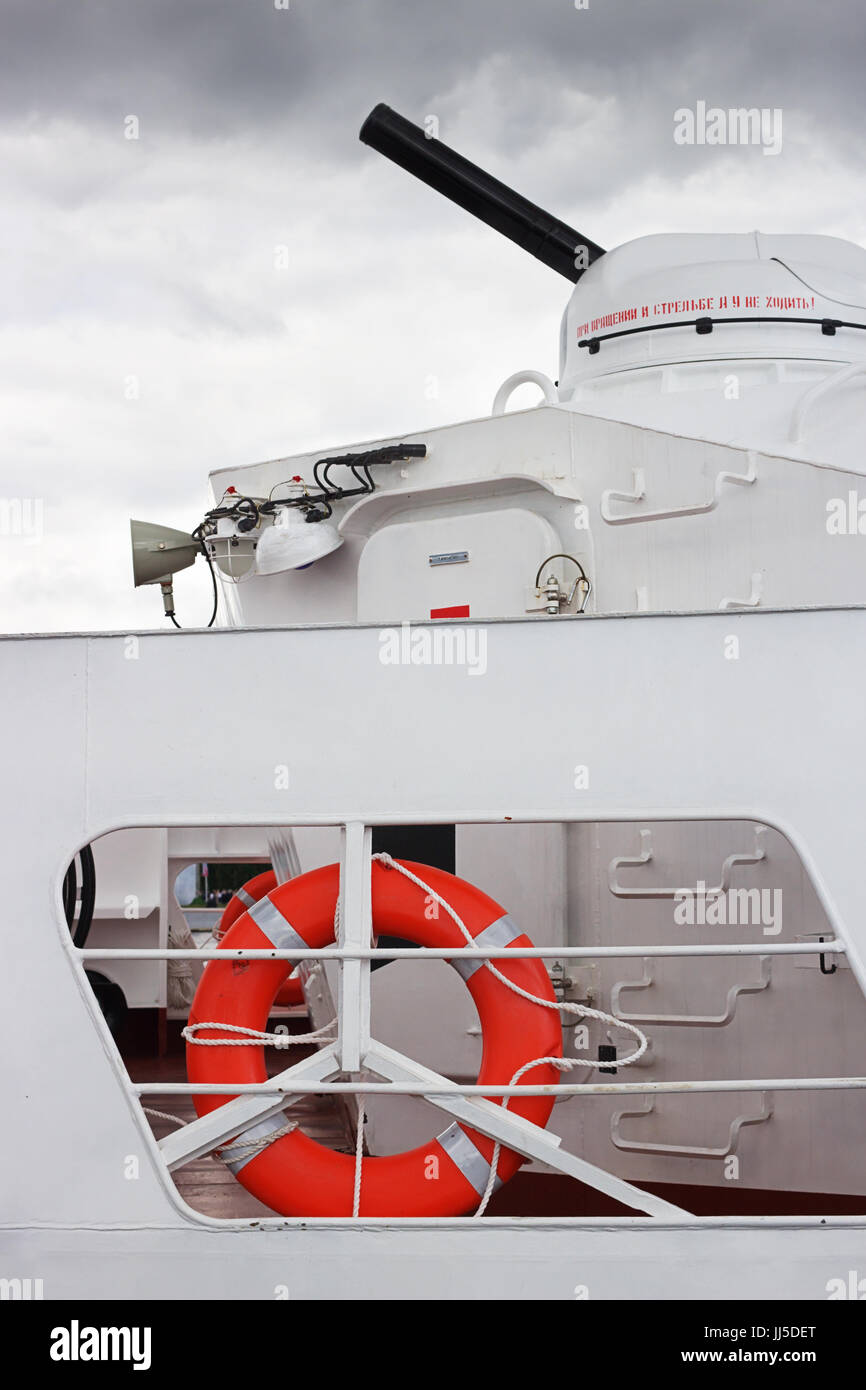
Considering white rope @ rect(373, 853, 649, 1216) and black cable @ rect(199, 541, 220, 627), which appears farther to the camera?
black cable @ rect(199, 541, 220, 627)

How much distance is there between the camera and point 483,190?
18.3 ft

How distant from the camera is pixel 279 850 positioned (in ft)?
16.3

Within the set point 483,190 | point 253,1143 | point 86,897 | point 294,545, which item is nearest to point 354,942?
point 253,1143

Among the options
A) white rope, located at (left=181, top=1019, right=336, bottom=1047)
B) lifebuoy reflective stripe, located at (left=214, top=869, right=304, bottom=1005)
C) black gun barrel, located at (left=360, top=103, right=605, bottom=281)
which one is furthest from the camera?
black gun barrel, located at (left=360, top=103, right=605, bottom=281)

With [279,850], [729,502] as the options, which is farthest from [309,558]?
[729,502]

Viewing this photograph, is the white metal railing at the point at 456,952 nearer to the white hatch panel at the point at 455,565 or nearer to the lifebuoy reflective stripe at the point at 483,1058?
the lifebuoy reflective stripe at the point at 483,1058

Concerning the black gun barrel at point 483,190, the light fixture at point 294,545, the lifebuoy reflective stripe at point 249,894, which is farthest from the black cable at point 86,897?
the black gun barrel at point 483,190

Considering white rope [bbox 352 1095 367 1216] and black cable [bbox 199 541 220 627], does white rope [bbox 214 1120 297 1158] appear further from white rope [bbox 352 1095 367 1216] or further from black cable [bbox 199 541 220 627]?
black cable [bbox 199 541 220 627]

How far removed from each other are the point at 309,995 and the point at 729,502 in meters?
2.53

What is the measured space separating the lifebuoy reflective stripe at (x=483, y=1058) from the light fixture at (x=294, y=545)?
5.91 feet

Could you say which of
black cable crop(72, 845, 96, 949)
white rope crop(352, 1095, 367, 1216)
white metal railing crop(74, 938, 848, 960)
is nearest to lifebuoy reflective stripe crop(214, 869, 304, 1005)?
black cable crop(72, 845, 96, 949)

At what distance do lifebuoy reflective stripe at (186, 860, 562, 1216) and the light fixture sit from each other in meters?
1.80

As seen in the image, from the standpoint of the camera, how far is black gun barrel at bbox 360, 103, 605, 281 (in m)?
5.55

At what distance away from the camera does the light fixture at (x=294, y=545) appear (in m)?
4.78
